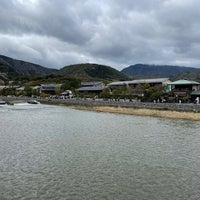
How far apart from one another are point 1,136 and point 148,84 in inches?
2740

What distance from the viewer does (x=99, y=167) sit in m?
17.2

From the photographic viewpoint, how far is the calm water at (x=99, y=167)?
1330 centimetres

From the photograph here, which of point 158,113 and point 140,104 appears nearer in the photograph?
point 158,113

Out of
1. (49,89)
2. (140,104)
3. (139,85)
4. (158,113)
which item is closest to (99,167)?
(158,113)

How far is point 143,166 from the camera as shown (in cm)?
1752

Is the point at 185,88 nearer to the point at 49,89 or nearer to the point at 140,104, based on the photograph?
the point at 140,104

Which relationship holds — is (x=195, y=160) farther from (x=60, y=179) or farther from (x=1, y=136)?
(x=1, y=136)

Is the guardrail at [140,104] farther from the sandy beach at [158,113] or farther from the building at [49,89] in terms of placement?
the building at [49,89]

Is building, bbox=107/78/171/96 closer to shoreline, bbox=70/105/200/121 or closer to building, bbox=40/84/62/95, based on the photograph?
shoreline, bbox=70/105/200/121

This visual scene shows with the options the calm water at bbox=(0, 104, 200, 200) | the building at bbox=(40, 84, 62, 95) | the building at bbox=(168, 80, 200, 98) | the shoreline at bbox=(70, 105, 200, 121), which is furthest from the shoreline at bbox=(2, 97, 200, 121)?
the building at bbox=(40, 84, 62, 95)

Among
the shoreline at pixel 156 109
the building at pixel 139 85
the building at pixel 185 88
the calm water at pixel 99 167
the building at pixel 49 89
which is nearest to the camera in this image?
the calm water at pixel 99 167

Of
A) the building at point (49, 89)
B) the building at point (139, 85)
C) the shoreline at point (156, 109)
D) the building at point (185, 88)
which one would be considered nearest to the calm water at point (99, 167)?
the shoreline at point (156, 109)

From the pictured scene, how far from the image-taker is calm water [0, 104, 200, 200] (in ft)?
43.6

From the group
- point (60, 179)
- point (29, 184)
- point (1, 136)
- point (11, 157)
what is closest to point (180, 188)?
point (60, 179)
